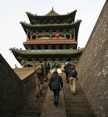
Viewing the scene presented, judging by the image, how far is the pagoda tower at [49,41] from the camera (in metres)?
18.2

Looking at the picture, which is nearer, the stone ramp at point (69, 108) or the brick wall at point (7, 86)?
the stone ramp at point (69, 108)

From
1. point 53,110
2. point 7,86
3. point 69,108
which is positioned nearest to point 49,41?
point 7,86

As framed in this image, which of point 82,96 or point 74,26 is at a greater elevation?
point 74,26

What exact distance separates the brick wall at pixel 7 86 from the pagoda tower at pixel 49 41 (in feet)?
42.5

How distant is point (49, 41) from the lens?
2072 cm

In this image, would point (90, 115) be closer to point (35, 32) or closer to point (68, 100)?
point (68, 100)

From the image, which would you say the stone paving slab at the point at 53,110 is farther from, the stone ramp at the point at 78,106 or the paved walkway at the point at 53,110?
the stone ramp at the point at 78,106

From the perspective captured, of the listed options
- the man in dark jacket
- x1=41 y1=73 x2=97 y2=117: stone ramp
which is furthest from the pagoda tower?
the man in dark jacket

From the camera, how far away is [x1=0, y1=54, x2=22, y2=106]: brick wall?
4.24 meters

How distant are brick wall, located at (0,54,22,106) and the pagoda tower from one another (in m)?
12.9

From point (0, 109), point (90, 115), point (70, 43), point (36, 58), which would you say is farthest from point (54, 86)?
point (70, 43)

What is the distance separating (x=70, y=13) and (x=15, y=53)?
13.0 meters

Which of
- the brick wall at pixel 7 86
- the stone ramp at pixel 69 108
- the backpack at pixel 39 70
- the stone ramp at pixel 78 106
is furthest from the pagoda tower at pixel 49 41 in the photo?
the brick wall at pixel 7 86

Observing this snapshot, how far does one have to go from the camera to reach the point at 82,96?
18.5 ft
